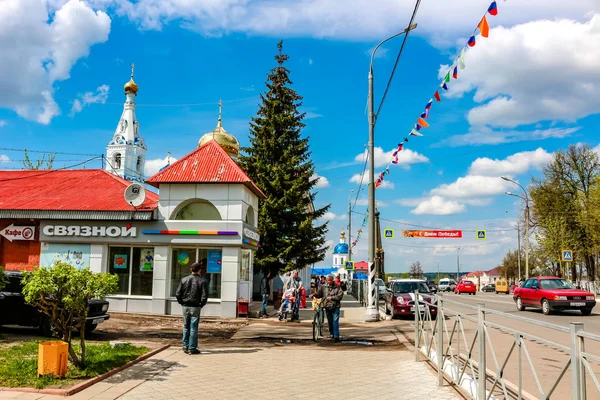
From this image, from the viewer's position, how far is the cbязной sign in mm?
52188

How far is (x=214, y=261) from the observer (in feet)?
63.0

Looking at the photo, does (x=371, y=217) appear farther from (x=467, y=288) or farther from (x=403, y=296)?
(x=467, y=288)

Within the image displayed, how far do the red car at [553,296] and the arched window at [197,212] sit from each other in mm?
13446

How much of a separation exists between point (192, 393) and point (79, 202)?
15476mm

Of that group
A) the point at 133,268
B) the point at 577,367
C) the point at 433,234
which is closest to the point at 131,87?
the point at 433,234

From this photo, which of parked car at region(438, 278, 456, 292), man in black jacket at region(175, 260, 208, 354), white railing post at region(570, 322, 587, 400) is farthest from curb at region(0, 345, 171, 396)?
parked car at region(438, 278, 456, 292)

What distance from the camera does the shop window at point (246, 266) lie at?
19.8m

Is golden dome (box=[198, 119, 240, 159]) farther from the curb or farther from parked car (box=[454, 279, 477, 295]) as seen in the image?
parked car (box=[454, 279, 477, 295])

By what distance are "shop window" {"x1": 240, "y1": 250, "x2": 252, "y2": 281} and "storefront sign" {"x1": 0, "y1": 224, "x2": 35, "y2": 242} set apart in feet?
27.4

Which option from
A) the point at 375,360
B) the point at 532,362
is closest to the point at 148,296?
the point at 375,360

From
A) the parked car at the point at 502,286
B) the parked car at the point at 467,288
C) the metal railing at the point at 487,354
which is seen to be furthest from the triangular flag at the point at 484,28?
the parked car at the point at 502,286

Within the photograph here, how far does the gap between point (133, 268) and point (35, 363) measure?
11826mm

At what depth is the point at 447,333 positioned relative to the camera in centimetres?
782

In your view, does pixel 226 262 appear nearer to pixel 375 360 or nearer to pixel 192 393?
pixel 375 360
